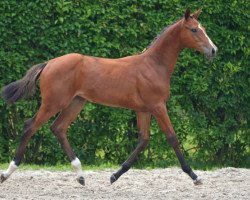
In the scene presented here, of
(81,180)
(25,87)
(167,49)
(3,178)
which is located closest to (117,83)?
(167,49)

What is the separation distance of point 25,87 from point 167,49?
171 centimetres

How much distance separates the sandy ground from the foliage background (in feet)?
4.15

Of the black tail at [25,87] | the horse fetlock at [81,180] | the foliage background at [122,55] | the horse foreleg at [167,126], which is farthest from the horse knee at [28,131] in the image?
the foliage background at [122,55]

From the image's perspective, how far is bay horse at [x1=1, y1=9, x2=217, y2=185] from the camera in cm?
943

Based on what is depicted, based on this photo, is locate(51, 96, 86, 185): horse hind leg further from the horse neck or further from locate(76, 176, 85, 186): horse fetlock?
the horse neck

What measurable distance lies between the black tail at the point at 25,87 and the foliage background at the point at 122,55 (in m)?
1.87

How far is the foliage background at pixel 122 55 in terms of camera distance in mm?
11648

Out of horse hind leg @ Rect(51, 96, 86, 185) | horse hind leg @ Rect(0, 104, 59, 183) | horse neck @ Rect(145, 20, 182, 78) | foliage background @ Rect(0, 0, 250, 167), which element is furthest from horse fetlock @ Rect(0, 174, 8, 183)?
foliage background @ Rect(0, 0, 250, 167)

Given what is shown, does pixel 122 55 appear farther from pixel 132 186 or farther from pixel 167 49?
pixel 132 186

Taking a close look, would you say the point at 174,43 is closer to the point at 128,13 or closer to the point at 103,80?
the point at 103,80

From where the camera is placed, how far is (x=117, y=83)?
9539 millimetres

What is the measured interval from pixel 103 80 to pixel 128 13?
8.29 ft

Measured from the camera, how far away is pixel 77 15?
11.7 metres

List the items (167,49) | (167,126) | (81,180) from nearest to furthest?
(167,126), (81,180), (167,49)
